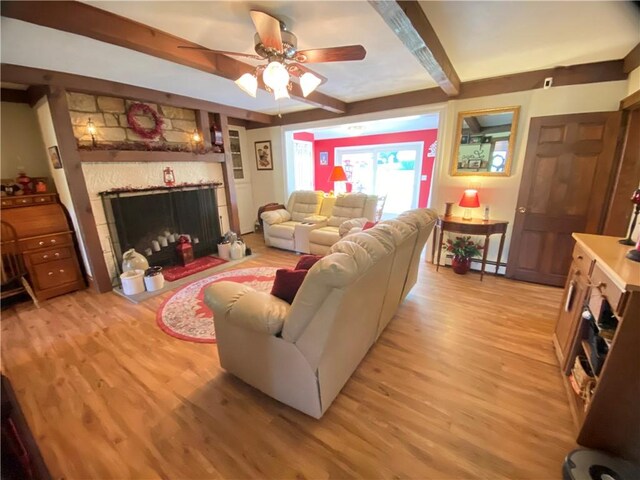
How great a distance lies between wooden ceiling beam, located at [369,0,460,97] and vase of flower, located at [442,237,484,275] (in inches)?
78.0

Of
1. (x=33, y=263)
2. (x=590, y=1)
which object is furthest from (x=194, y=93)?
(x=590, y=1)

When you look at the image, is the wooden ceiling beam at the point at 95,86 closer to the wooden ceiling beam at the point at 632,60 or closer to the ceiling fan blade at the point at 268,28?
the ceiling fan blade at the point at 268,28

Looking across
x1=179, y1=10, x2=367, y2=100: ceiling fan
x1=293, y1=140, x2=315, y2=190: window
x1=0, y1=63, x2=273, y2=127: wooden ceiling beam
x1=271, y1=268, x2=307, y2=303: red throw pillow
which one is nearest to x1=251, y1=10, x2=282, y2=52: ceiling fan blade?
x1=179, y1=10, x2=367, y2=100: ceiling fan

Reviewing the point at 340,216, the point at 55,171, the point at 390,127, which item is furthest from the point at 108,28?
the point at 390,127

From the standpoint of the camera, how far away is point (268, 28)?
1.65 m

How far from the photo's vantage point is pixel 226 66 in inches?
95.9

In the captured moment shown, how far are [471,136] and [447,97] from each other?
0.60 m

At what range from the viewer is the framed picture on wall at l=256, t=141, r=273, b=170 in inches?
217

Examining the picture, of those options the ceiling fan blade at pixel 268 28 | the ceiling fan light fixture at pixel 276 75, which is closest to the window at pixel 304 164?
the ceiling fan light fixture at pixel 276 75

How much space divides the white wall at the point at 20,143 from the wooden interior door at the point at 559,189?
5870mm

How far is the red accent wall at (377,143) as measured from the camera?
648 centimetres

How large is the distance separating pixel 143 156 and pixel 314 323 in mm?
3569

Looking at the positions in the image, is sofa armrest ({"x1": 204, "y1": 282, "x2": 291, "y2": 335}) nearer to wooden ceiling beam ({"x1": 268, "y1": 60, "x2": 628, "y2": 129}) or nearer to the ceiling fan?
the ceiling fan

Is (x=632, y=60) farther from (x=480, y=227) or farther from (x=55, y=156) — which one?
(x=55, y=156)
